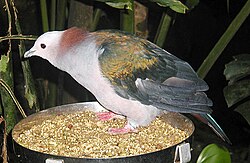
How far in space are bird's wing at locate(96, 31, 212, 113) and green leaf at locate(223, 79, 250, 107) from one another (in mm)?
407

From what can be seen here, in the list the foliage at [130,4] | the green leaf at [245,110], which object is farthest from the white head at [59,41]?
the green leaf at [245,110]

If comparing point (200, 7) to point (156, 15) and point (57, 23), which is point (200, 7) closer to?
point (156, 15)

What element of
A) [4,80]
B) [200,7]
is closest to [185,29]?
[200,7]

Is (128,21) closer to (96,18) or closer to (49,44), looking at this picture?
(96,18)

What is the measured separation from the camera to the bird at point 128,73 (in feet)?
3.34

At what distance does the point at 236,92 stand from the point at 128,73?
53cm

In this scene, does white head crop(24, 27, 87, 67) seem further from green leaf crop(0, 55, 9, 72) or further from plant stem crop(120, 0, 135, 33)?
plant stem crop(120, 0, 135, 33)

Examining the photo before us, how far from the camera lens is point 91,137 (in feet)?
3.42

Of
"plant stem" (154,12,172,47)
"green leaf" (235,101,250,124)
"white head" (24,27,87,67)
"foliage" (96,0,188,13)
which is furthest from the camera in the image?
"plant stem" (154,12,172,47)

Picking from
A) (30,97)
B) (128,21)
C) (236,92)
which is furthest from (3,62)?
(236,92)

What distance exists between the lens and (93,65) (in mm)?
1021

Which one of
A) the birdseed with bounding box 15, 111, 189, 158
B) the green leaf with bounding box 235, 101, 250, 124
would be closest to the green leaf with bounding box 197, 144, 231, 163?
the birdseed with bounding box 15, 111, 189, 158

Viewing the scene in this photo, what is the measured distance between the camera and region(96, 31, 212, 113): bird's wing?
1015 mm

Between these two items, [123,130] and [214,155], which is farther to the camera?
[123,130]
